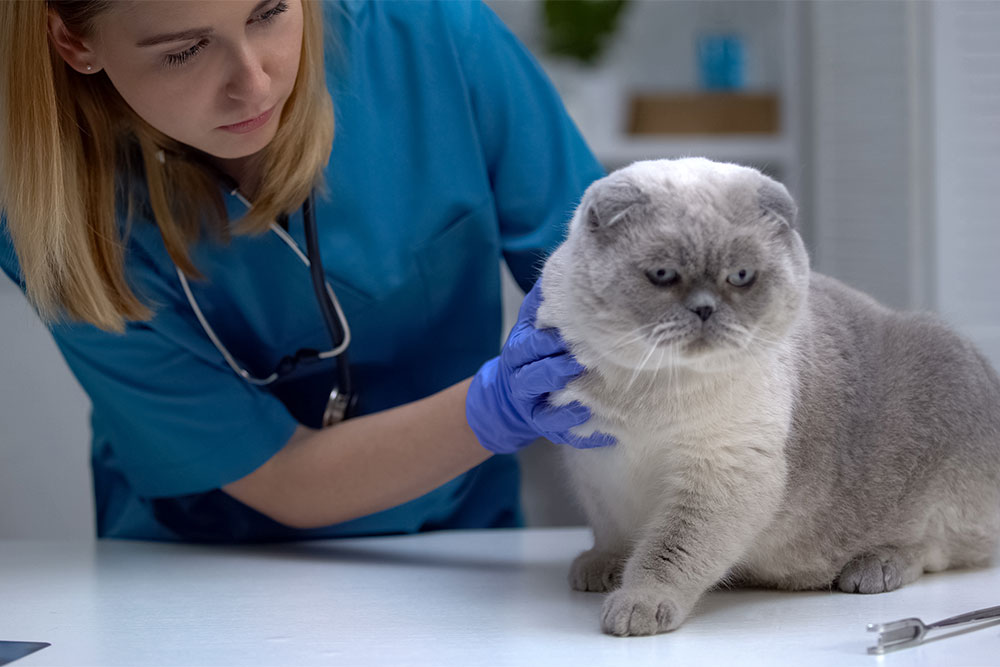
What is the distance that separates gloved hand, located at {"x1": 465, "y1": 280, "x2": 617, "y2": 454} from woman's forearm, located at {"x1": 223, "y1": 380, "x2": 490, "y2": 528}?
0.20 ft

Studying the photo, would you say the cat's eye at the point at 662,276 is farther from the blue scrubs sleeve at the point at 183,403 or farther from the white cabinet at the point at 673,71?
the white cabinet at the point at 673,71

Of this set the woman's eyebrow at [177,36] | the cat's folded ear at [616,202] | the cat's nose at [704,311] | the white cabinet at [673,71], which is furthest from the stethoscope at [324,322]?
the white cabinet at [673,71]

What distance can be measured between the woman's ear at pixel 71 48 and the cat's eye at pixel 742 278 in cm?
84

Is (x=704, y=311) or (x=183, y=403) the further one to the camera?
(x=183, y=403)

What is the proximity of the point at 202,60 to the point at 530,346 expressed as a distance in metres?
0.53

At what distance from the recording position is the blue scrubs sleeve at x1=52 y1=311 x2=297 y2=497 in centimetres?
138

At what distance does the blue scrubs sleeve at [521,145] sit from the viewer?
4.98 feet

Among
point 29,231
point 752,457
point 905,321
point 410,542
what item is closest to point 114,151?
point 29,231

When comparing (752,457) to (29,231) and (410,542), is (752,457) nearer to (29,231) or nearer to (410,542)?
(410,542)

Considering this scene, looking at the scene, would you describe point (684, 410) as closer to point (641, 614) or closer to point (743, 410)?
point (743, 410)

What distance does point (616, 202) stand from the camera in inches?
39.2

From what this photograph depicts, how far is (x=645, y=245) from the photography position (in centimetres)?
98

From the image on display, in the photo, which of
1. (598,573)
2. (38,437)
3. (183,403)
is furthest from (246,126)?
(38,437)

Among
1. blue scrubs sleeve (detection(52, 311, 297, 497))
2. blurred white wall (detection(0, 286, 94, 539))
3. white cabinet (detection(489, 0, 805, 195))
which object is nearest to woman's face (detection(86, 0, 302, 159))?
blue scrubs sleeve (detection(52, 311, 297, 497))
